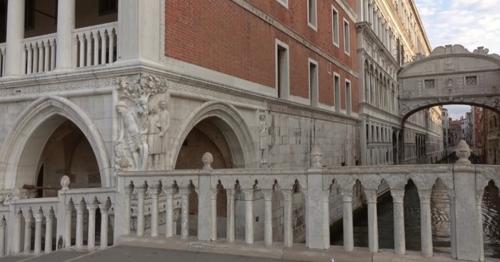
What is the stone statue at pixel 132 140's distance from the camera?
7188 mm

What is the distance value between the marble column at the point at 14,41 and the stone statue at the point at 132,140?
3469mm

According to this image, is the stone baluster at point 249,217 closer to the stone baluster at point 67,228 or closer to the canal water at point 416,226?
the stone baluster at point 67,228

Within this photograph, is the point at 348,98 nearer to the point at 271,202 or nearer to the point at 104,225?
the point at 271,202

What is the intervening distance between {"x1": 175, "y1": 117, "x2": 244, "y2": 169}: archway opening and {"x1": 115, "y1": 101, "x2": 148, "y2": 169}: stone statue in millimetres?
4009

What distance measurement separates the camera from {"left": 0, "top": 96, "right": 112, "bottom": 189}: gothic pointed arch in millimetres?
8094

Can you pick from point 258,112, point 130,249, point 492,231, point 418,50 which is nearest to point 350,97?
point 492,231

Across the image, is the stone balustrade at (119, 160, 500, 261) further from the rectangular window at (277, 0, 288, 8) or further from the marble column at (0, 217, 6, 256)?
the rectangular window at (277, 0, 288, 8)

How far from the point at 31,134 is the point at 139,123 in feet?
10.3

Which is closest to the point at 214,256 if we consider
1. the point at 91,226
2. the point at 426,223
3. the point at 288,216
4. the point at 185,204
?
the point at 185,204

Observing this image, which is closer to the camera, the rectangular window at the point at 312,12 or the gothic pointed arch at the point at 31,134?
the gothic pointed arch at the point at 31,134

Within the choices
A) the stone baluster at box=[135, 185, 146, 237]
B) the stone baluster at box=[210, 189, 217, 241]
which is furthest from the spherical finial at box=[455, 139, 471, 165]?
the stone baluster at box=[135, 185, 146, 237]

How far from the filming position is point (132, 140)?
7227 mm

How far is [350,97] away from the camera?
2355cm

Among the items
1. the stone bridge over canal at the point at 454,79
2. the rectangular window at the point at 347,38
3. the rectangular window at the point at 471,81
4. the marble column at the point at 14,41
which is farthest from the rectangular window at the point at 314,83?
the rectangular window at the point at 471,81
